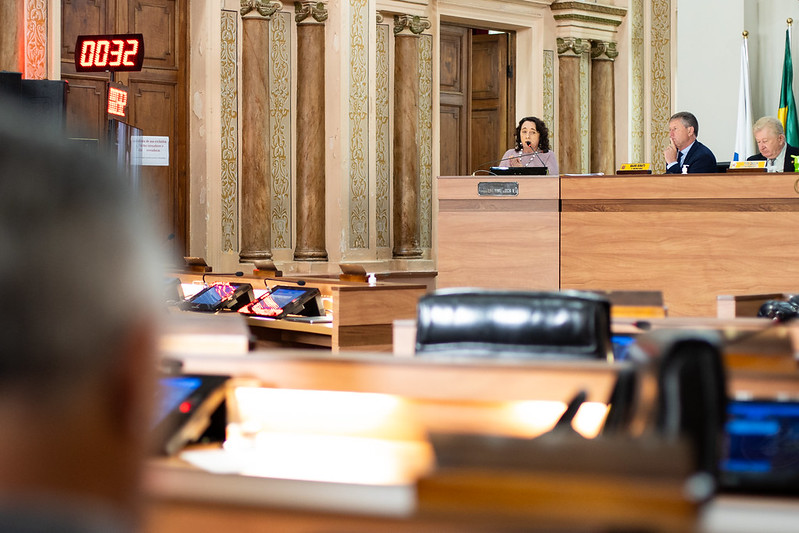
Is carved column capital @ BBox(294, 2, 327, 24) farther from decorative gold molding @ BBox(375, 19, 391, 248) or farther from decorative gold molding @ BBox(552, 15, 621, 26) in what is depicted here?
decorative gold molding @ BBox(552, 15, 621, 26)

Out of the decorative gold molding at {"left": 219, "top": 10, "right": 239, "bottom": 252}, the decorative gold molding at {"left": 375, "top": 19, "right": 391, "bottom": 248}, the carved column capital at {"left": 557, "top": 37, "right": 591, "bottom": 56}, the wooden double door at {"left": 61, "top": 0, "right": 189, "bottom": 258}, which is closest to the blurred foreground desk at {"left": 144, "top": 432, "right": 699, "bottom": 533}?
the wooden double door at {"left": 61, "top": 0, "right": 189, "bottom": 258}

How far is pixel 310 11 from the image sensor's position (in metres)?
9.76

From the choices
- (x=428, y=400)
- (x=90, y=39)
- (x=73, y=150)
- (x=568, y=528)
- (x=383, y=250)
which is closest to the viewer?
(x=73, y=150)

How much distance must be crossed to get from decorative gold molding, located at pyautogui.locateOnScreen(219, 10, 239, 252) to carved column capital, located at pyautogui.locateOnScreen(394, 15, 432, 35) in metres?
1.85

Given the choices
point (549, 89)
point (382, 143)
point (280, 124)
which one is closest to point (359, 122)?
point (382, 143)

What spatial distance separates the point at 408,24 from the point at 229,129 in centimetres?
234

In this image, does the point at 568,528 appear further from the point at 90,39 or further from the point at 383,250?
the point at 383,250

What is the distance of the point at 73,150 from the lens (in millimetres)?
337

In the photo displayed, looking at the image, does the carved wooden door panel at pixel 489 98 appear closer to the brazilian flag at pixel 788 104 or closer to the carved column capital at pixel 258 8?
the brazilian flag at pixel 788 104

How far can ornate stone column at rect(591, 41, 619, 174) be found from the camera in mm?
11930

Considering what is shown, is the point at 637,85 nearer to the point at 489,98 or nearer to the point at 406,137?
the point at 489,98

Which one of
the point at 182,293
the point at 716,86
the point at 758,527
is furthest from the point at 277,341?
the point at 716,86

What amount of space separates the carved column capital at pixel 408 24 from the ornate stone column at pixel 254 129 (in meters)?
1.53

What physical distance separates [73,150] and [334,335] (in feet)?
15.6
